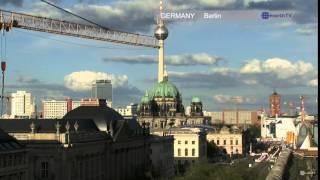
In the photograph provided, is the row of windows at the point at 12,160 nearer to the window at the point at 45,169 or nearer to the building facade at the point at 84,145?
the building facade at the point at 84,145

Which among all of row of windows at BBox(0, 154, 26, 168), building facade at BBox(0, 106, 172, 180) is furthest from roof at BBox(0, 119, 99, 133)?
row of windows at BBox(0, 154, 26, 168)

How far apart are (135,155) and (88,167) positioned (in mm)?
32971

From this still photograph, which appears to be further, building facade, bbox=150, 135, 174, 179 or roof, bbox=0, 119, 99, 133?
building facade, bbox=150, 135, 174, 179

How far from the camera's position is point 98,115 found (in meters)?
139

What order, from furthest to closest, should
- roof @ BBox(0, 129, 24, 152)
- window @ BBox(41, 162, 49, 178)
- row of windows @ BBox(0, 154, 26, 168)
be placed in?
window @ BBox(41, 162, 49, 178) < roof @ BBox(0, 129, 24, 152) < row of windows @ BBox(0, 154, 26, 168)

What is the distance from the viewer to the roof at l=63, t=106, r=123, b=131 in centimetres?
13800

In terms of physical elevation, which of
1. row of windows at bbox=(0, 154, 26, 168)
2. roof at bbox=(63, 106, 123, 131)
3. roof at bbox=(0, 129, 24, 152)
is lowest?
row of windows at bbox=(0, 154, 26, 168)

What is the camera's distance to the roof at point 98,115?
138000mm

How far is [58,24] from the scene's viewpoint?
18200cm

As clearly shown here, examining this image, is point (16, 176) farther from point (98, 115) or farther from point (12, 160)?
point (98, 115)

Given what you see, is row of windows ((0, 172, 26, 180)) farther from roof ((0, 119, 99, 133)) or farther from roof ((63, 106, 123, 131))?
roof ((63, 106, 123, 131))

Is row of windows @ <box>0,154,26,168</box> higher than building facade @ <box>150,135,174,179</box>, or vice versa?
row of windows @ <box>0,154,26,168</box>

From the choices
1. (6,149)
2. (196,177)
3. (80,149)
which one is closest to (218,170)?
(196,177)

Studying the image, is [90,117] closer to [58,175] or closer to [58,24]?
[58,175]
